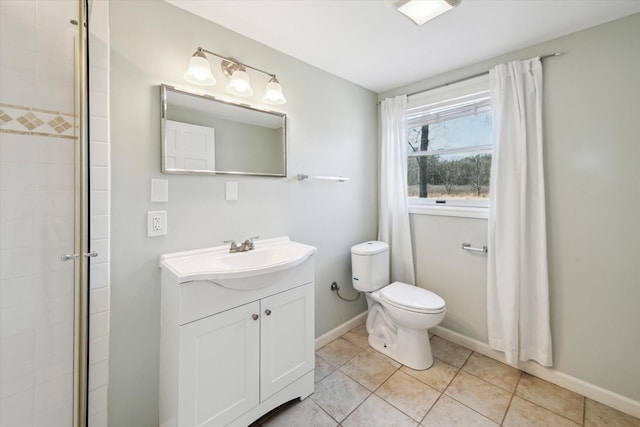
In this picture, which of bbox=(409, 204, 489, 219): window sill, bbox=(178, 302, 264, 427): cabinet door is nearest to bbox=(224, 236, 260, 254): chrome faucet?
bbox=(178, 302, 264, 427): cabinet door

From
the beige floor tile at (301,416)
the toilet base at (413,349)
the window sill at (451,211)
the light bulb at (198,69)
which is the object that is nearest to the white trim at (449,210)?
the window sill at (451,211)

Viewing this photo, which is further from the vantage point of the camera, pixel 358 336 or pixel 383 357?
pixel 358 336

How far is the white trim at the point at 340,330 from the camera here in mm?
2161

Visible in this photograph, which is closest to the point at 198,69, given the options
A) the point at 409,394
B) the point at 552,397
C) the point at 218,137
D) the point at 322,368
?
the point at 218,137

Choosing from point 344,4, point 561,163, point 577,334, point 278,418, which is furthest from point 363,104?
point 278,418

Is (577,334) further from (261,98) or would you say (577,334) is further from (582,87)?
(261,98)

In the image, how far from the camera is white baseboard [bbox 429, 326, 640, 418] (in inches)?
59.1

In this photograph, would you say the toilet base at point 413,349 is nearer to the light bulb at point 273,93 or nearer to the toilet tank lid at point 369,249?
the toilet tank lid at point 369,249

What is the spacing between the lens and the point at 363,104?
2.48m

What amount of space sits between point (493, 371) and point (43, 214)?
108 inches

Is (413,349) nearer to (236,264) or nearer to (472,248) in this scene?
(472,248)

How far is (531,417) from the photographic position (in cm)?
147

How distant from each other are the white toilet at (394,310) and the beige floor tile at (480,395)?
0.23 meters

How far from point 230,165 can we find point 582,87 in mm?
2200
